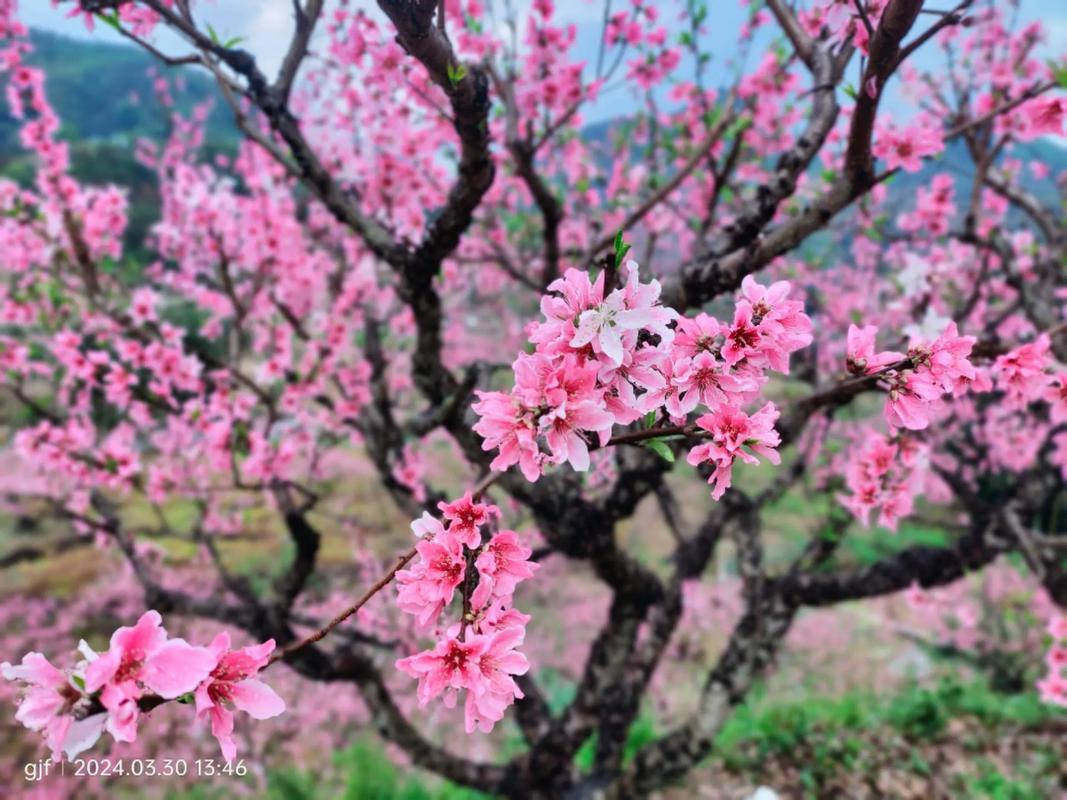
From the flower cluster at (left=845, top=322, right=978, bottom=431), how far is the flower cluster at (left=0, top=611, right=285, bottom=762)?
1262 mm

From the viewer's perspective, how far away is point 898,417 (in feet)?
4.42

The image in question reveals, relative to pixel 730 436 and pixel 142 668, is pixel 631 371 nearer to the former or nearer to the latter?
pixel 730 436

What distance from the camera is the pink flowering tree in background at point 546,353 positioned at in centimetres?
114

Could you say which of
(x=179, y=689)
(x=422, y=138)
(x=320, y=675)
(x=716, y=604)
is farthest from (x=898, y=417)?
(x=716, y=604)

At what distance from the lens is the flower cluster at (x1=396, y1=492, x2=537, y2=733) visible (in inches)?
43.9

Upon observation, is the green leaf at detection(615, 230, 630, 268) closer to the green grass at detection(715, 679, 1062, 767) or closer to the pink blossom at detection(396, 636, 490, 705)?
the pink blossom at detection(396, 636, 490, 705)

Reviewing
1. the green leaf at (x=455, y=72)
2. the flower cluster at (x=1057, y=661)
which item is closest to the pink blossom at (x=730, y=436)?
the green leaf at (x=455, y=72)

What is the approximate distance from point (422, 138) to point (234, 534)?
28.1 feet

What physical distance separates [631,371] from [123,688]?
0.93 metres

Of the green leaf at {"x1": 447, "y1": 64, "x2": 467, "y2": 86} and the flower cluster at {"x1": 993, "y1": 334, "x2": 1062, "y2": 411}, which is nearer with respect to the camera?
the flower cluster at {"x1": 993, "y1": 334, "x2": 1062, "y2": 411}

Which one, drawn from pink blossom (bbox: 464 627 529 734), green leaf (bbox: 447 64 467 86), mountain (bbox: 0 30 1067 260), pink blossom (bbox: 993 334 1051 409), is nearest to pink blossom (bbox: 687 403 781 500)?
pink blossom (bbox: 464 627 529 734)

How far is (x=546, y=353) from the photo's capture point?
1.11 meters

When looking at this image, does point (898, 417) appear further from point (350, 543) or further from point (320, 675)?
point (350, 543)

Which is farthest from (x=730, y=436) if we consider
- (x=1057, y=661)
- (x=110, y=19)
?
(x=1057, y=661)
